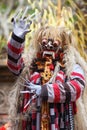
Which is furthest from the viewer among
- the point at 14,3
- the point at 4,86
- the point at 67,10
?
the point at 14,3

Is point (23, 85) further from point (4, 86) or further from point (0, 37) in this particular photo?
point (0, 37)

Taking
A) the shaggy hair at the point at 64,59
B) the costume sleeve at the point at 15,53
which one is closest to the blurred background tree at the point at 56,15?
the shaggy hair at the point at 64,59

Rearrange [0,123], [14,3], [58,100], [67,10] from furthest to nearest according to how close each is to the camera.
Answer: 1. [14,3]
2. [67,10]
3. [0,123]
4. [58,100]

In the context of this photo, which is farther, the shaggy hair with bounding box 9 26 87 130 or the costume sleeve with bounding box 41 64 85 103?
the shaggy hair with bounding box 9 26 87 130

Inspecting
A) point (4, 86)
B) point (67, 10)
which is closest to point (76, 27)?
point (67, 10)

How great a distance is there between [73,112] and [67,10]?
3.07m

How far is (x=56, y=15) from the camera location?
611 cm

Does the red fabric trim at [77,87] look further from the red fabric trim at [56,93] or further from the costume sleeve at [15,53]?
the costume sleeve at [15,53]

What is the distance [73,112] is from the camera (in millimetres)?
3596

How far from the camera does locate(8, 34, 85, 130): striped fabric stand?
3.43 metres

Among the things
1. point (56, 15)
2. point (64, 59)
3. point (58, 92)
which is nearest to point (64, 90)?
point (58, 92)

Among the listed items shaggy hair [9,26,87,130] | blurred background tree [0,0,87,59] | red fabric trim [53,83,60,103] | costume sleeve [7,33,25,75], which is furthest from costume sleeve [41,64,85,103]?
blurred background tree [0,0,87,59]

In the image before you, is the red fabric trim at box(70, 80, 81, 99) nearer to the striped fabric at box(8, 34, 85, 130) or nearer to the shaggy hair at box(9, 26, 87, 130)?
the striped fabric at box(8, 34, 85, 130)

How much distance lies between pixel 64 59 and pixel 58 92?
13.6 inches
